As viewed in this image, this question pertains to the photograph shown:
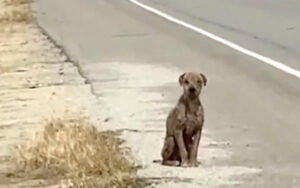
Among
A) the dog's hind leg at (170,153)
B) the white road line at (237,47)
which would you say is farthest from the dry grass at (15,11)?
the dog's hind leg at (170,153)

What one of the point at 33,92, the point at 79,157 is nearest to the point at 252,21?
the point at 33,92

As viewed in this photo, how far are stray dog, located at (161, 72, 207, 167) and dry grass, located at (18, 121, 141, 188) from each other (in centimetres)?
34

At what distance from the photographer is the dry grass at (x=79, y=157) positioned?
25.4 ft

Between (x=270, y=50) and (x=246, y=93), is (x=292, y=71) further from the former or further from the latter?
(x=270, y=50)

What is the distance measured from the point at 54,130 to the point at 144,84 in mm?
4257

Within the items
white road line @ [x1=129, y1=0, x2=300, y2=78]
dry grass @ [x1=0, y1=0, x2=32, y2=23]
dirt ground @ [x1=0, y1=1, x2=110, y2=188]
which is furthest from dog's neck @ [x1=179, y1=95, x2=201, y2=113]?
dry grass @ [x1=0, y1=0, x2=32, y2=23]

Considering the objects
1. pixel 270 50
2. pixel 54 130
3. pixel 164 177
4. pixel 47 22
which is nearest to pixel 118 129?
pixel 54 130

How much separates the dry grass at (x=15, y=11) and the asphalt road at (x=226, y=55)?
0.58 metres

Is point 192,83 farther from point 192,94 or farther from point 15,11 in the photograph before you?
point 15,11

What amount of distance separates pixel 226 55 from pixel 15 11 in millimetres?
14700

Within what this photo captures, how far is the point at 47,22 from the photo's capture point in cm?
2694

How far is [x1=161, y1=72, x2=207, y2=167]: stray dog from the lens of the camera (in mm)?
8000

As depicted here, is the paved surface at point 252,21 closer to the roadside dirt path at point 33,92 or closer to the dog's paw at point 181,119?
the roadside dirt path at point 33,92

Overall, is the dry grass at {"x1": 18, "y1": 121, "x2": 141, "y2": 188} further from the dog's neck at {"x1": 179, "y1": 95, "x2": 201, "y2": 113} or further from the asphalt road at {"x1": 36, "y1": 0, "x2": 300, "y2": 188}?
the asphalt road at {"x1": 36, "y1": 0, "x2": 300, "y2": 188}
